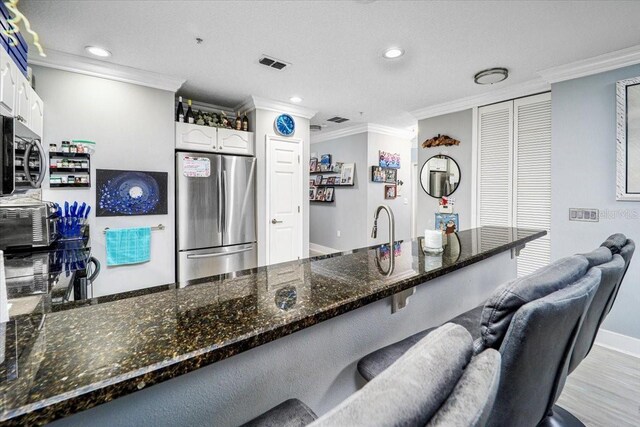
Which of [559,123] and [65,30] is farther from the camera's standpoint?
[559,123]

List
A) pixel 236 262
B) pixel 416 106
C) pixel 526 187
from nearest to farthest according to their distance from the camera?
pixel 526 187 < pixel 236 262 < pixel 416 106

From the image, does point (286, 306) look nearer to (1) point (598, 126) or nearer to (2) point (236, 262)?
(2) point (236, 262)

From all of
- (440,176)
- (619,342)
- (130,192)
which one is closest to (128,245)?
(130,192)

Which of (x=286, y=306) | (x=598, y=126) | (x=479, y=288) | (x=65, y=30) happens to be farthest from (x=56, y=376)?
(x=598, y=126)

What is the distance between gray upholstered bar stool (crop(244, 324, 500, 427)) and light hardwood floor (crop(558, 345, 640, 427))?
7.10 ft

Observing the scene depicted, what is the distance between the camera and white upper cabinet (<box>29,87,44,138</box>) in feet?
7.75

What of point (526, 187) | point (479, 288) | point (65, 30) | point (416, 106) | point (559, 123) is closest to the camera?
point (479, 288)

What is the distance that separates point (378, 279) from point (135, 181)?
301cm

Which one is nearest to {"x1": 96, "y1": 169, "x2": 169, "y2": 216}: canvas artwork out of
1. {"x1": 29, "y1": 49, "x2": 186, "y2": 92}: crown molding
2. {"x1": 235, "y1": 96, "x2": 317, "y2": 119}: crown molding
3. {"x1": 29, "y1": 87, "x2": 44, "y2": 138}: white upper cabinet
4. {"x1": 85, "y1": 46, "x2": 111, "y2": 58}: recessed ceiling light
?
{"x1": 29, "y1": 87, "x2": 44, "y2": 138}: white upper cabinet

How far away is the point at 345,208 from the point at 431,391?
563 cm

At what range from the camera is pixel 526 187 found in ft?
11.5

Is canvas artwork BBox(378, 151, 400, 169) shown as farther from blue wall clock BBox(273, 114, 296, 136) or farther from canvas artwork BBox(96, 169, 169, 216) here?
canvas artwork BBox(96, 169, 169, 216)

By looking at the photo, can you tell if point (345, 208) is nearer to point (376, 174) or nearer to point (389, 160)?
point (376, 174)

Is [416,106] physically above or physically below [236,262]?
above
